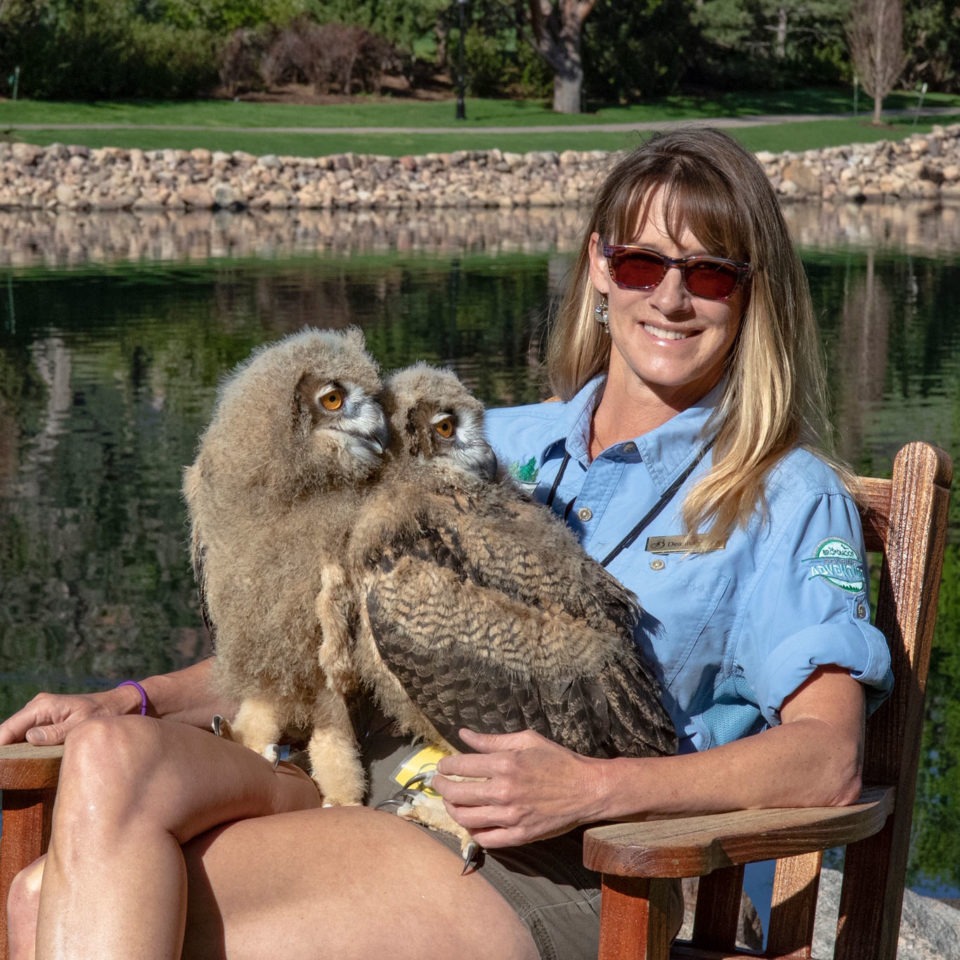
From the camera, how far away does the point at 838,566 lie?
2.83 metres

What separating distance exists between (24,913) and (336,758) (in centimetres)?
68

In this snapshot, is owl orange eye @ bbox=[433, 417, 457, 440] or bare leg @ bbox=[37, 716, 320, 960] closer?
bare leg @ bbox=[37, 716, 320, 960]

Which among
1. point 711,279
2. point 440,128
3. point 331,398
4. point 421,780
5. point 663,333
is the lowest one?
point 421,780

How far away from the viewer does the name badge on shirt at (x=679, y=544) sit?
2932 mm

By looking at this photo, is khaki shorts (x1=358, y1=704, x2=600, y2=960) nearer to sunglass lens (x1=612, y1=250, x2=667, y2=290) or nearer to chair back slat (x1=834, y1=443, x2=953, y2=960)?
chair back slat (x1=834, y1=443, x2=953, y2=960)

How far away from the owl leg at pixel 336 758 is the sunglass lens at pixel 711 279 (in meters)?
1.15

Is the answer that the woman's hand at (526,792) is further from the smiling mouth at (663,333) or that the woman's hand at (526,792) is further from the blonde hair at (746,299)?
the smiling mouth at (663,333)

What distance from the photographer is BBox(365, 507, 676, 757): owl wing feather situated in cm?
274

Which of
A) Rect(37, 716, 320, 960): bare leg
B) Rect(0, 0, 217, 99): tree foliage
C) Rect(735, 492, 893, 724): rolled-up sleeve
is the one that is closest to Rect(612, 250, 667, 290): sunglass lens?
Rect(735, 492, 893, 724): rolled-up sleeve

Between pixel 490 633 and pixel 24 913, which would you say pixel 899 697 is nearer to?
pixel 490 633

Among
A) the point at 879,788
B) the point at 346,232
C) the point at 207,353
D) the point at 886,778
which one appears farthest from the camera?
the point at 346,232

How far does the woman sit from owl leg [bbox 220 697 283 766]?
0.18 meters

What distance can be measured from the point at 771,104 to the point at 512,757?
50.6 meters

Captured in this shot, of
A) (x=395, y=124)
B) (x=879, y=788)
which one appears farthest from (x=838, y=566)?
(x=395, y=124)
